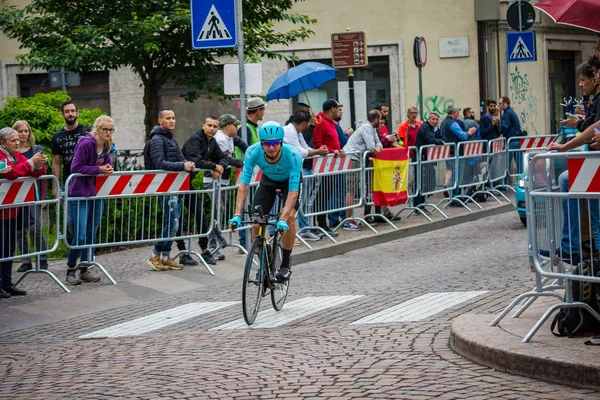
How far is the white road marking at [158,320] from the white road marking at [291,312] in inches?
24.3

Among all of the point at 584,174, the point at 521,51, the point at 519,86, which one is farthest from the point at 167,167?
the point at 519,86

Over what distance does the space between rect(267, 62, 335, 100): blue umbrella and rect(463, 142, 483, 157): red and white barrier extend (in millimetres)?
3052

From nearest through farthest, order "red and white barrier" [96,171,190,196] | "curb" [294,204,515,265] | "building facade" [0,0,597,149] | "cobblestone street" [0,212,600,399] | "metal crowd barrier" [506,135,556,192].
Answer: "cobblestone street" [0,212,600,399], "red and white barrier" [96,171,190,196], "curb" [294,204,515,265], "metal crowd barrier" [506,135,556,192], "building facade" [0,0,597,149]

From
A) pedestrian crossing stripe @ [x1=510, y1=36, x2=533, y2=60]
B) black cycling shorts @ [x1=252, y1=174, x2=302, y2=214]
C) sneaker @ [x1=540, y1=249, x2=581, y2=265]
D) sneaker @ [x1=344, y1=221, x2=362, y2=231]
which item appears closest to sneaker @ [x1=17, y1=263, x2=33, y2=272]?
black cycling shorts @ [x1=252, y1=174, x2=302, y2=214]

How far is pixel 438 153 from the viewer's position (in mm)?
20062

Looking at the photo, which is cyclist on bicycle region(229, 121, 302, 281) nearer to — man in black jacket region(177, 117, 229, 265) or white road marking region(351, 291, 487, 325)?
white road marking region(351, 291, 487, 325)

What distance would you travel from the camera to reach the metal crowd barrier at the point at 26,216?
12125 millimetres

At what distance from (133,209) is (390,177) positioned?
5757 mm

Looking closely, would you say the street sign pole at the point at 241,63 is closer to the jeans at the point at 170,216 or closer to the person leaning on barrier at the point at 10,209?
the jeans at the point at 170,216

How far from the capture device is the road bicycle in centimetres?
1041

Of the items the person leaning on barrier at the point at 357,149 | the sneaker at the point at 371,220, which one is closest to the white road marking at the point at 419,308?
the person leaning on barrier at the point at 357,149

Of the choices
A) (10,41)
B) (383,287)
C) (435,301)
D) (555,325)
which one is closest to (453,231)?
(383,287)

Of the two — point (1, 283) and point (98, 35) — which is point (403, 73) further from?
point (1, 283)

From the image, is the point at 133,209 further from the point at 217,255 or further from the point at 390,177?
the point at 390,177
